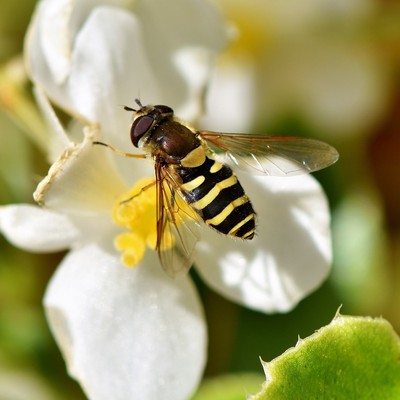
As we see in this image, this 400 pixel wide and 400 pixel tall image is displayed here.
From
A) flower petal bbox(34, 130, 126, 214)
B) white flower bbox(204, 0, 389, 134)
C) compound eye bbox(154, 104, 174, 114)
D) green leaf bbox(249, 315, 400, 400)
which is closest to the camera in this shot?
green leaf bbox(249, 315, 400, 400)

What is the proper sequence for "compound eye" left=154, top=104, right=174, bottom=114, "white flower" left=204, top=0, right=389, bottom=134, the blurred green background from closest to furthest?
"compound eye" left=154, top=104, right=174, bottom=114
the blurred green background
"white flower" left=204, top=0, right=389, bottom=134

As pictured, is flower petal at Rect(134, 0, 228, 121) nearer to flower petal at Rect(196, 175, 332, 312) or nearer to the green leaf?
flower petal at Rect(196, 175, 332, 312)

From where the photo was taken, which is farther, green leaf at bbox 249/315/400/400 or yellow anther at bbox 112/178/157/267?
yellow anther at bbox 112/178/157/267

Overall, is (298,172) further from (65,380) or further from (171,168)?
(65,380)

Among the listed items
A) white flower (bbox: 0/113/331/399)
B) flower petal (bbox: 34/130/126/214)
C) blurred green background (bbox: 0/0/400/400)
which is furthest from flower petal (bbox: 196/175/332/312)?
blurred green background (bbox: 0/0/400/400)

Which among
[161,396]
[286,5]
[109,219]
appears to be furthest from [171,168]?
[286,5]

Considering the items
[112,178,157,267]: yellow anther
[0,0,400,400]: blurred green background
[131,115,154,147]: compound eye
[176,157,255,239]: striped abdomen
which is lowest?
[0,0,400,400]: blurred green background

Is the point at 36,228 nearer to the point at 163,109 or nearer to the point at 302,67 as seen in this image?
the point at 163,109

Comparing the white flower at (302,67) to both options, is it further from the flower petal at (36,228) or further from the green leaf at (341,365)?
the green leaf at (341,365)
